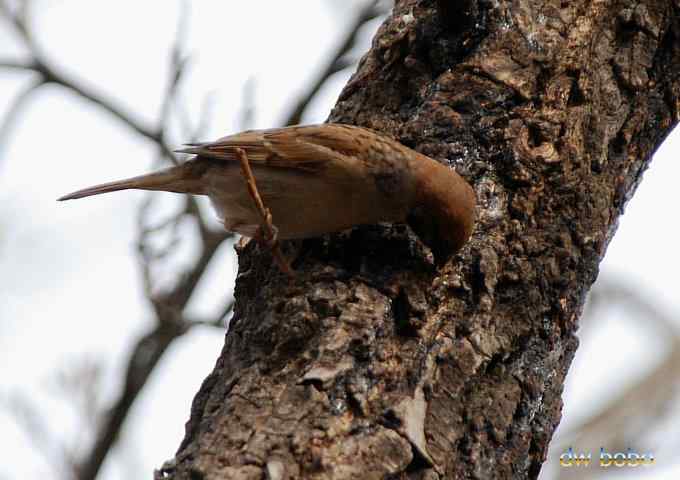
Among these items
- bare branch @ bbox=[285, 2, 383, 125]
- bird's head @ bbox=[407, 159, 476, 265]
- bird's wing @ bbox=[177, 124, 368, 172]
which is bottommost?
bare branch @ bbox=[285, 2, 383, 125]

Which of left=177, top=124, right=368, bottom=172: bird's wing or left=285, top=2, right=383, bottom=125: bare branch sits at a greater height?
left=177, top=124, right=368, bottom=172: bird's wing

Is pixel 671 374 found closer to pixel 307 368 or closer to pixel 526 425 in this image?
pixel 526 425

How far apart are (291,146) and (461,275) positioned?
108 centimetres

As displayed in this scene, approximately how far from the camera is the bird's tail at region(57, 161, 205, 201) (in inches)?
172

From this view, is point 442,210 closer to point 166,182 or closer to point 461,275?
point 461,275

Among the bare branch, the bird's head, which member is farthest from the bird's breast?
the bare branch

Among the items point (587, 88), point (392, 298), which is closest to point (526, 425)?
point (392, 298)

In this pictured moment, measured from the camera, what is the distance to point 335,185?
3.82 metres

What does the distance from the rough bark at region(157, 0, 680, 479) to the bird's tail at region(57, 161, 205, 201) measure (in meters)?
0.77

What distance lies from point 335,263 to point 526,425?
2.99 feet

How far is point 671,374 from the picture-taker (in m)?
9.52

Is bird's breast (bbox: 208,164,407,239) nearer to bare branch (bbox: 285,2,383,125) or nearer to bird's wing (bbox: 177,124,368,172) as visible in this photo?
bird's wing (bbox: 177,124,368,172)

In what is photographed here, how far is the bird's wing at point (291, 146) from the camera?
3.79m

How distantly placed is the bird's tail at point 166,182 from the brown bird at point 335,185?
0.10 m
